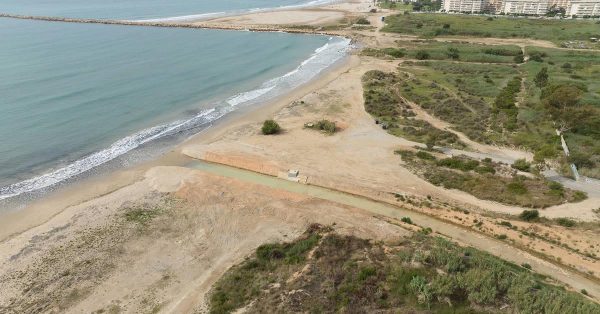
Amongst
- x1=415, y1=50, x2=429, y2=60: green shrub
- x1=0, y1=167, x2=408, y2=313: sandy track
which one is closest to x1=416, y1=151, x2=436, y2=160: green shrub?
x1=0, y1=167, x2=408, y2=313: sandy track

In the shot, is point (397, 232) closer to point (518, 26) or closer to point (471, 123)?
point (471, 123)

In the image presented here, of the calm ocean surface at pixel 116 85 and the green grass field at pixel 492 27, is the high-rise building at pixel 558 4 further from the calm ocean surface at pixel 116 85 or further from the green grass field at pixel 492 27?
the calm ocean surface at pixel 116 85

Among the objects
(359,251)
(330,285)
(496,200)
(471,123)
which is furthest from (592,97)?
(330,285)

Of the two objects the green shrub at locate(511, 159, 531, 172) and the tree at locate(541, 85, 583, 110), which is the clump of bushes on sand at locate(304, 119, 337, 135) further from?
the tree at locate(541, 85, 583, 110)

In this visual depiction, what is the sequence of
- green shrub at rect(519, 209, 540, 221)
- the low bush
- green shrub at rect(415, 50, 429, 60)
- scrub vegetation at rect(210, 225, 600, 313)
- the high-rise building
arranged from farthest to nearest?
the high-rise building, green shrub at rect(415, 50, 429, 60), the low bush, green shrub at rect(519, 209, 540, 221), scrub vegetation at rect(210, 225, 600, 313)

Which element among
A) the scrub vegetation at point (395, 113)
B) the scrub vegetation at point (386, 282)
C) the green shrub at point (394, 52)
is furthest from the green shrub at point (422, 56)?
the scrub vegetation at point (386, 282)

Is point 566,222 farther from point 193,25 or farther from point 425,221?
point 193,25
